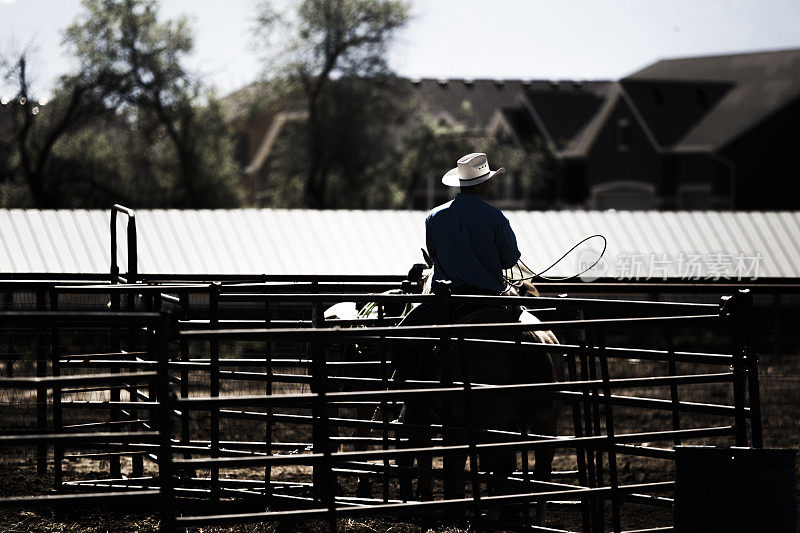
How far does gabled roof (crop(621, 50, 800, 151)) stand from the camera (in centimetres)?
4734

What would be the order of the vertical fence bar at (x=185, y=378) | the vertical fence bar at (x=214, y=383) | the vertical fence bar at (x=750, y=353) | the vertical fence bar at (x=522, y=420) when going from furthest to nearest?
the vertical fence bar at (x=185, y=378) → the vertical fence bar at (x=214, y=383) → the vertical fence bar at (x=522, y=420) → the vertical fence bar at (x=750, y=353)

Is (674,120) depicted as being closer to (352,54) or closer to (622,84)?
(622,84)

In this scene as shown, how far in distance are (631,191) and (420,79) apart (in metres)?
19.6

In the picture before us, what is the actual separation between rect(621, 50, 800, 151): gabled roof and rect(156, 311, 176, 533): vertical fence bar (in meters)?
44.1

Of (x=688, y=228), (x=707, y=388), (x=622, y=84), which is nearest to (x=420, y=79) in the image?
(x=622, y=84)

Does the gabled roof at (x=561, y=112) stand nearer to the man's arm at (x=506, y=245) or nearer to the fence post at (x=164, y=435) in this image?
the man's arm at (x=506, y=245)

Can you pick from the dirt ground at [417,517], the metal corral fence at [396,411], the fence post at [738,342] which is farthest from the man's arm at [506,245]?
the dirt ground at [417,517]

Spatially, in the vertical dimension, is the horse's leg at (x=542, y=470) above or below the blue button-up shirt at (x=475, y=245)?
below

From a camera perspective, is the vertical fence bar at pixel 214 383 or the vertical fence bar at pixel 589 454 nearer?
the vertical fence bar at pixel 589 454

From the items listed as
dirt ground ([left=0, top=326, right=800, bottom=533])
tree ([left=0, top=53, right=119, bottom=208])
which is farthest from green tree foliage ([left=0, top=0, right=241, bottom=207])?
dirt ground ([left=0, top=326, right=800, bottom=533])

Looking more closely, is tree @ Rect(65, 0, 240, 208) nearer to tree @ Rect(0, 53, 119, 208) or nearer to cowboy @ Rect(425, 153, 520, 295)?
tree @ Rect(0, 53, 119, 208)

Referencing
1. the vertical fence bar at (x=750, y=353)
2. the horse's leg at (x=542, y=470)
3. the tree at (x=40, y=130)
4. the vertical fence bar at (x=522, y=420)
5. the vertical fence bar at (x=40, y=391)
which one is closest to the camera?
the vertical fence bar at (x=750, y=353)

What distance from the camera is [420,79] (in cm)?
6800

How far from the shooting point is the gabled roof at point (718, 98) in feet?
155
